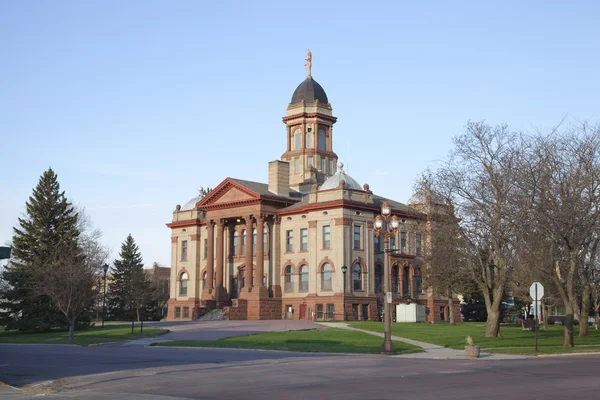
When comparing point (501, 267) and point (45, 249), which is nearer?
point (501, 267)

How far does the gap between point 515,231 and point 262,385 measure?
88.3ft

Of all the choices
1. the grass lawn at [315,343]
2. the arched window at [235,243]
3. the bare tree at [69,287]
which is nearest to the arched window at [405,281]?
the arched window at [235,243]

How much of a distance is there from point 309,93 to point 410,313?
104 feet

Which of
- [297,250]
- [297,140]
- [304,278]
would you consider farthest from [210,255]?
[297,140]

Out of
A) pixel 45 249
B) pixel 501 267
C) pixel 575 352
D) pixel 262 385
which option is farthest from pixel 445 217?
pixel 45 249

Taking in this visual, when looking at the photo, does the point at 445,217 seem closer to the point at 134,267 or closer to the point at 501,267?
the point at 501,267

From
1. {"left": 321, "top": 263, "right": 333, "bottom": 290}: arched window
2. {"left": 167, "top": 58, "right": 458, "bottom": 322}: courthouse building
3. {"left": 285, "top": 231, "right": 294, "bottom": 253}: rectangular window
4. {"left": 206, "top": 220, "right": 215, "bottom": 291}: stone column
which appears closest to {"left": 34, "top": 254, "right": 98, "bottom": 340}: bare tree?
{"left": 167, "top": 58, "right": 458, "bottom": 322}: courthouse building

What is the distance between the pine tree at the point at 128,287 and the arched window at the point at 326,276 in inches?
904

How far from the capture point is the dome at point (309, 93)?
287ft

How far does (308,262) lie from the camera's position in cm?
7306

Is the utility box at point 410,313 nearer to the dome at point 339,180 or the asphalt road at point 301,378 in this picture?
the dome at point 339,180

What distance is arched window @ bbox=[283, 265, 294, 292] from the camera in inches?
2938

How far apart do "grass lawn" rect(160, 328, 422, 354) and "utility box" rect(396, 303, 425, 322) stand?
2224 cm

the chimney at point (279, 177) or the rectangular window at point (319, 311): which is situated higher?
the chimney at point (279, 177)
